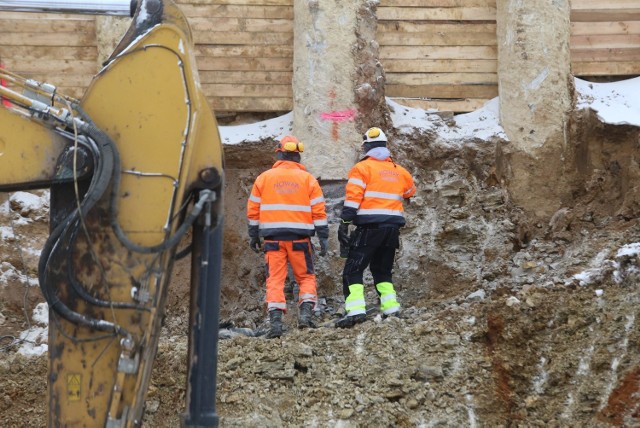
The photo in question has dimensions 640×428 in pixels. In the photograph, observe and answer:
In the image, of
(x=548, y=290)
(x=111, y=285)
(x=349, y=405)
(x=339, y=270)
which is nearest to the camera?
(x=111, y=285)

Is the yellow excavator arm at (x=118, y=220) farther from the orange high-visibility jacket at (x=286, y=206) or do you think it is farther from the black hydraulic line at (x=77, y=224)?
the orange high-visibility jacket at (x=286, y=206)

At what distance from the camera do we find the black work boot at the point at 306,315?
958 centimetres

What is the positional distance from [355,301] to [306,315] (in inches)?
20.6

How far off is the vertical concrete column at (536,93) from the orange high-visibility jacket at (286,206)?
316 cm

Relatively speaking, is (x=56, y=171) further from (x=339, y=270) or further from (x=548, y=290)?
(x=339, y=270)

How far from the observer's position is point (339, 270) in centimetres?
1119

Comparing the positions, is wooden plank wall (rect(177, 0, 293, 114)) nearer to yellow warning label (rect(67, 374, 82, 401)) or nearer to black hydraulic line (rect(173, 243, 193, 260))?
black hydraulic line (rect(173, 243, 193, 260))

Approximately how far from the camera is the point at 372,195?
9617 mm

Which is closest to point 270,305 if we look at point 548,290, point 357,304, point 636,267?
point 357,304

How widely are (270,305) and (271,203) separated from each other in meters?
0.95

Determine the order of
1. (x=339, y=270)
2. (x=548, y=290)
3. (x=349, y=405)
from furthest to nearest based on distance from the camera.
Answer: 1. (x=339, y=270)
2. (x=548, y=290)
3. (x=349, y=405)

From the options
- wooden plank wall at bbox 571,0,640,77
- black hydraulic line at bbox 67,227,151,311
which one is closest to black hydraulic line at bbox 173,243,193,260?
black hydraulic line at bbox 67,227,151,311

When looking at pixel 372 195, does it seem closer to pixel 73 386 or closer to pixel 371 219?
pixel 371 219

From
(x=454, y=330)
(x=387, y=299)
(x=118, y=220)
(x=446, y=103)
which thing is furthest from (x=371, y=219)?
(x=118, y=220)
